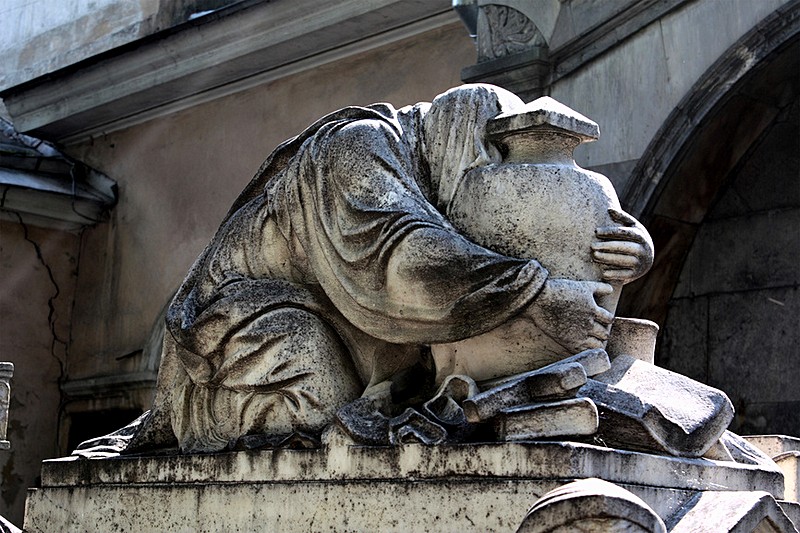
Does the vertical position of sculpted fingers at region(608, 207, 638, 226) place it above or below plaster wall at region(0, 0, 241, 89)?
below

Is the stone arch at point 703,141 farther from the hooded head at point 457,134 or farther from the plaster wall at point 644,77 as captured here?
the hooded head at point 457,134

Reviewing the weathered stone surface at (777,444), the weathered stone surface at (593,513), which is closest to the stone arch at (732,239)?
the weathered stone surface at (777,444)

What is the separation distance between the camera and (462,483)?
10.7ft

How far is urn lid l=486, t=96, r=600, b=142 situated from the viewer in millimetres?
3658

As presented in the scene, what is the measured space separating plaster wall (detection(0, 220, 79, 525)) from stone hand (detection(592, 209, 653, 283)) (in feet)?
25.4

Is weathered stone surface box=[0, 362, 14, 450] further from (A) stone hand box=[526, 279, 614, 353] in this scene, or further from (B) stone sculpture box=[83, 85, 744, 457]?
(A) stone hand box=[526, 279, 614, 353]

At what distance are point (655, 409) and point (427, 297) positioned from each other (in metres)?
0.62

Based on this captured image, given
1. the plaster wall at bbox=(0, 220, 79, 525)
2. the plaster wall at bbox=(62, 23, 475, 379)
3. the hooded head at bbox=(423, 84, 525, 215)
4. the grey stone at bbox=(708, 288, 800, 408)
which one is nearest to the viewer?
the hooded head at bbox=(423, 84, 525, 215)

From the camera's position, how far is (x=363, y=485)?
11.3 feet

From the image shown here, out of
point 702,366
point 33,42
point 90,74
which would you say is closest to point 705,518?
point 702,366

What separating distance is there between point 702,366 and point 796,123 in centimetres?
124

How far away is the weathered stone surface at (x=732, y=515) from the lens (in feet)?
10.4

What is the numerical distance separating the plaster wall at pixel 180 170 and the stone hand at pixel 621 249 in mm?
4966

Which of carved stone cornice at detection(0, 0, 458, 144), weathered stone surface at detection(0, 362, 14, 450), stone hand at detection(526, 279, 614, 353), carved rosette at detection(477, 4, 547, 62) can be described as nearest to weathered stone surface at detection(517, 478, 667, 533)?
stone hand at detection(526, 279, 614, 353)
